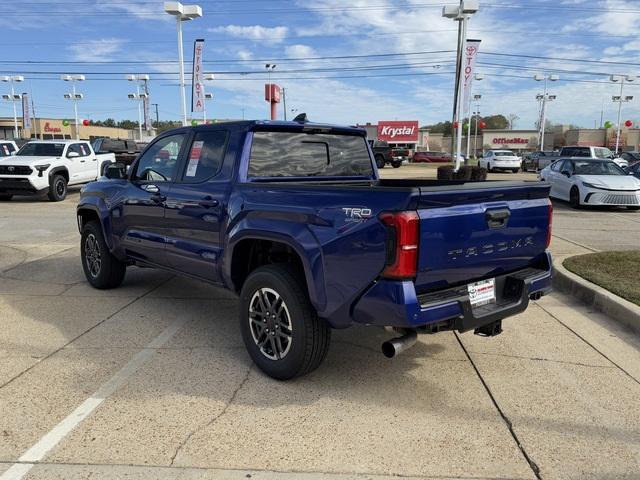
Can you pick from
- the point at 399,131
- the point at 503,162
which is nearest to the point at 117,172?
the point at 503,162

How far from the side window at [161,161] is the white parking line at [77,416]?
156 cm

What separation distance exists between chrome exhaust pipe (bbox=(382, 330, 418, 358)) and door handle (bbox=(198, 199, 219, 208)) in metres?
1.84

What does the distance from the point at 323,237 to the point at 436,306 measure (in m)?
0.81

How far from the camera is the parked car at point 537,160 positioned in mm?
35766

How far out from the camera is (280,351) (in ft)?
12.6

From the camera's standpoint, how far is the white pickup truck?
1564cm

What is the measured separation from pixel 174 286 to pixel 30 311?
63.8 inches

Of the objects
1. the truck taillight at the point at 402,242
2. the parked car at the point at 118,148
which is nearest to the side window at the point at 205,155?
the truck taillight at the point at 402,242

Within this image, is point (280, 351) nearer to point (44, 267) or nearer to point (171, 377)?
point (171, 377)

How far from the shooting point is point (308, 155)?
187 inches

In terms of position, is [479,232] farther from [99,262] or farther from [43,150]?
[43,150]

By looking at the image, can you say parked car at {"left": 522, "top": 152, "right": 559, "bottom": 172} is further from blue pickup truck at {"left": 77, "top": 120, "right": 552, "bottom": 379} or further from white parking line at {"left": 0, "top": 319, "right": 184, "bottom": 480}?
white parking line at {"left": 0, "top": 319, "right": 184, "bottom": 480}

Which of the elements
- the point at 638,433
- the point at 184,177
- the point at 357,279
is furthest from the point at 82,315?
the point at 638,433

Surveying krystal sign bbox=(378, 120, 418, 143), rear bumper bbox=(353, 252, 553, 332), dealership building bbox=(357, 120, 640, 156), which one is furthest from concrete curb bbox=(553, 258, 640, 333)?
dealership building bbox=(357, 120, 640, 156)
